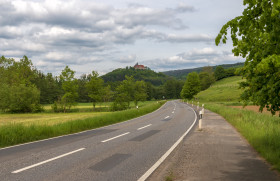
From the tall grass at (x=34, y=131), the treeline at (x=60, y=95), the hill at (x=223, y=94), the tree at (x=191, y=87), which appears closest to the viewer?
the tall grass at (x=34, y=131)

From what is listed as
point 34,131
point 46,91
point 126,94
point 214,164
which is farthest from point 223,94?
point 46,91

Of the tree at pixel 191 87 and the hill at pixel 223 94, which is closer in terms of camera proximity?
the tree at pixel 191 87

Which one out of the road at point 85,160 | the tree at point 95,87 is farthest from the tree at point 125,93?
the road at point 85,160

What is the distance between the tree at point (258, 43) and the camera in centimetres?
422

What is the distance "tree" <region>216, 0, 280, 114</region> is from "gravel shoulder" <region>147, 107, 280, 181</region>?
5.34 ft

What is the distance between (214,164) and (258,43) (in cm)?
327

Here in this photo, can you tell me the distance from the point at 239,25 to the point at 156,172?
3.83 metres

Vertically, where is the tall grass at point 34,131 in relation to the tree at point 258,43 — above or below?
below

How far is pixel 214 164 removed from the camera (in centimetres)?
588

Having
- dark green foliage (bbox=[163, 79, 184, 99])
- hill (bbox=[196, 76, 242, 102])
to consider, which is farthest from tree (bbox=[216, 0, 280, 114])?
dark green foliage (bbox=[163, 79, 184, 99])

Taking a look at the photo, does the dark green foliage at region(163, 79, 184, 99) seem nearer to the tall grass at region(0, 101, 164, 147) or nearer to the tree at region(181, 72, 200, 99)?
the tree at region(181, 72, 200, 99)

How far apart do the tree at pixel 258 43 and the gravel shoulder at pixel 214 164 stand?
163cm

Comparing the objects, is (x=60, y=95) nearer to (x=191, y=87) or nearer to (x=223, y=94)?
(x=191, y=87)

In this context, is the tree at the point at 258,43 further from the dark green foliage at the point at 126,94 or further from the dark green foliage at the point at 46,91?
the dark green foliage at the point at 46,91
